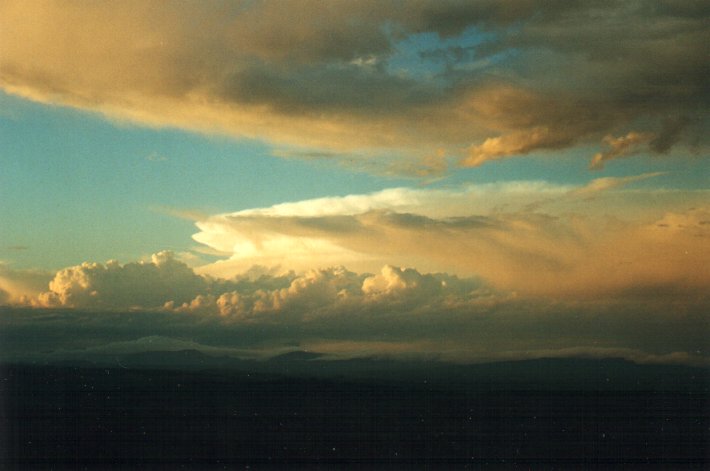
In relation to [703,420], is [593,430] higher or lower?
lower

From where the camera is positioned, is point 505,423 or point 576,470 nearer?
point 576,470

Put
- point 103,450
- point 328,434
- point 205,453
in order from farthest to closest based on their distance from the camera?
point 328,434 → point 103,450 → point 205,453

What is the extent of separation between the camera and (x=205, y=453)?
2556cm

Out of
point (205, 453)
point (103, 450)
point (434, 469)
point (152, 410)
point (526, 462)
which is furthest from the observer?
point (152, 410)

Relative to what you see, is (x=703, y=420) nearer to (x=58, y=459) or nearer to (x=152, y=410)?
(x=58, y=459)

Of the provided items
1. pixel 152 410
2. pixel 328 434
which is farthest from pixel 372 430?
pixel 152 410

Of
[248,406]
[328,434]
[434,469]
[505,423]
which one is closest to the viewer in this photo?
[434,469]

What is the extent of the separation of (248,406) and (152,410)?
394 inches

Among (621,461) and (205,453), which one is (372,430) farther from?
(621,461)

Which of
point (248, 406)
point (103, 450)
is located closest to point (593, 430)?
point (248, 406)

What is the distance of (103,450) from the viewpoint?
2777 centimetres

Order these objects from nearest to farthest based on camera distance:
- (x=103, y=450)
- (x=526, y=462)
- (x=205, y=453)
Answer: (x=526, y=462)
(x=205, y=453)
(x=103, y=450)

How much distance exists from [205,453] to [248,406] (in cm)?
1753

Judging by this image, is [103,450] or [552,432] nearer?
[103,450]
